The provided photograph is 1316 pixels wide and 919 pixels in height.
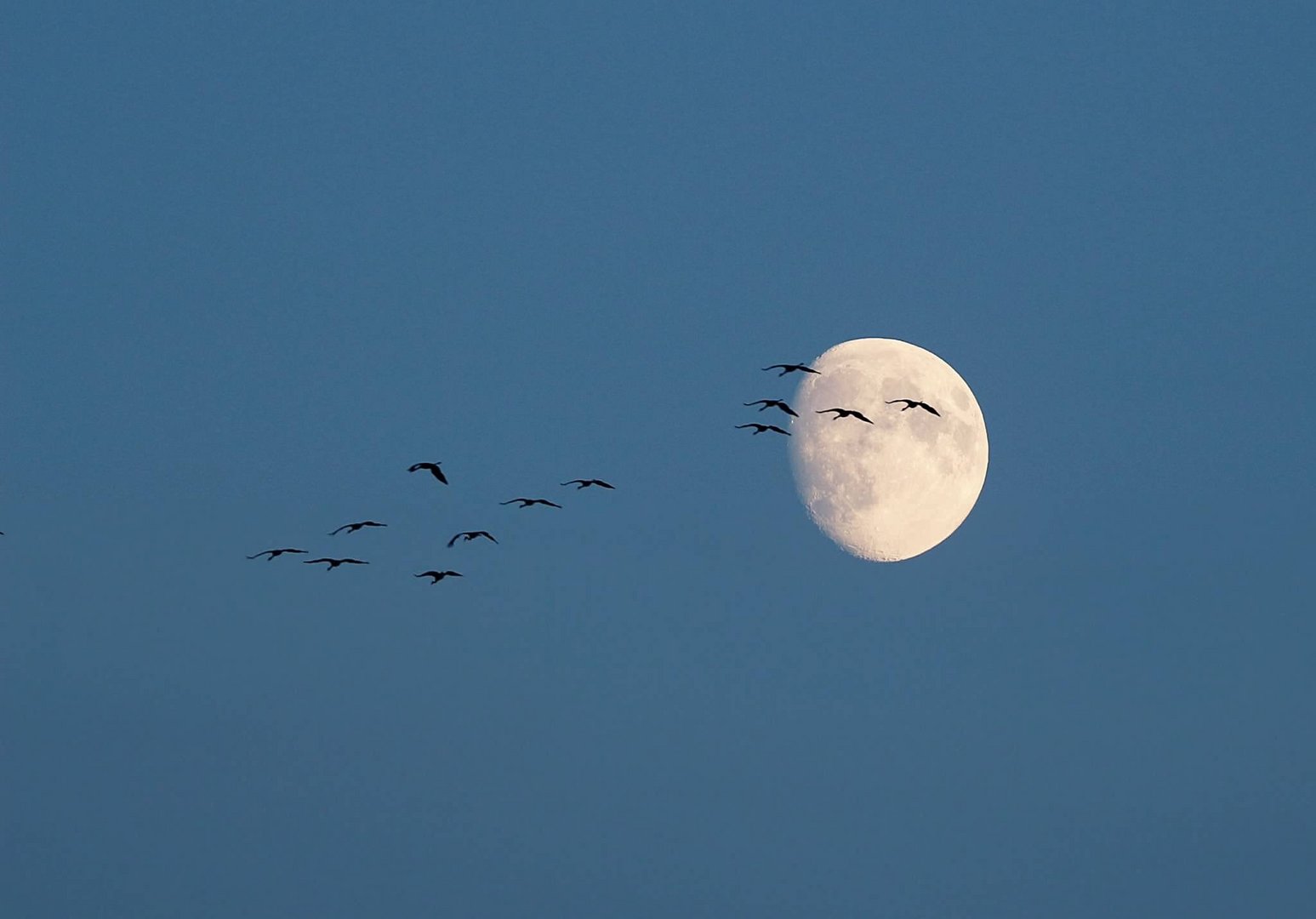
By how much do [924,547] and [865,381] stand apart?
560 inches

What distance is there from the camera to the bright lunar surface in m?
155

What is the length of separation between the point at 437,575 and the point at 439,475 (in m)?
19.2

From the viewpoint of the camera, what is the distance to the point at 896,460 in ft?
515

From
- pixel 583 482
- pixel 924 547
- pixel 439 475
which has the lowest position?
pixel 439 475

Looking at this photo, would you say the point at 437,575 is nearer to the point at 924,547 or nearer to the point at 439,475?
the point at 439,475

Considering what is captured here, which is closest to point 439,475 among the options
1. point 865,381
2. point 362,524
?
point 362,524

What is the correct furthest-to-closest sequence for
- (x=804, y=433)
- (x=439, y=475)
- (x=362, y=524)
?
1. (x=804, y=433)
2. (x=362, y=524)
3. (x=439, y=475)

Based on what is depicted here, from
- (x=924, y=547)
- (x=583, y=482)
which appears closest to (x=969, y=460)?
(x=924, y=547)

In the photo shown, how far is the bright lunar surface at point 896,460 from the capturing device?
509 feet

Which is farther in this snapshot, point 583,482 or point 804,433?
point 804,433

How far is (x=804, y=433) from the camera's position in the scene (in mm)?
162875

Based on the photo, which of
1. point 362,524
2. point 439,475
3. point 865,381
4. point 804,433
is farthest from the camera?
point 804,433

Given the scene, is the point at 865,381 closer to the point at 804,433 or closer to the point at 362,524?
the point at 804,433

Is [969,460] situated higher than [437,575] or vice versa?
[969,460]
